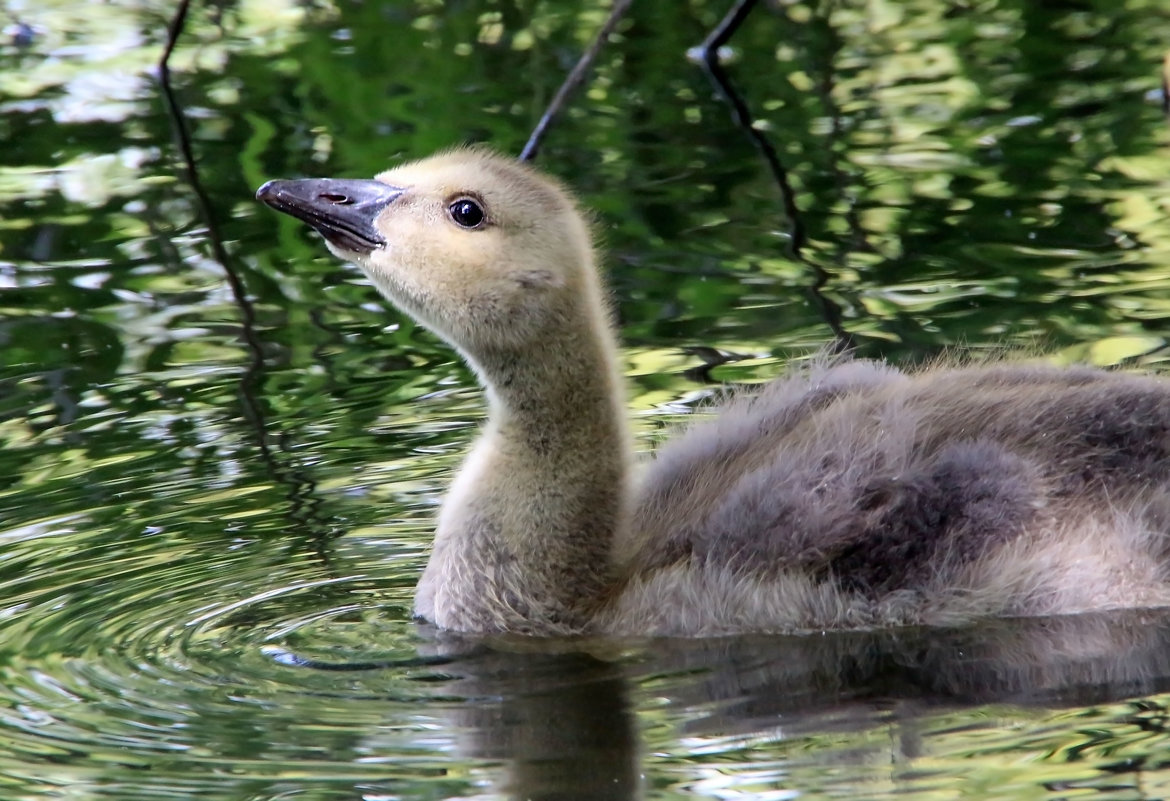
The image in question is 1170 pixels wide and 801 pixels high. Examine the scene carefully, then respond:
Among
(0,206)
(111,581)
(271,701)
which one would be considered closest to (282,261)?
(0,206)

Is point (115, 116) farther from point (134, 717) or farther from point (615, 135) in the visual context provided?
point (134, 717)

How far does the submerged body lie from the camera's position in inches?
217

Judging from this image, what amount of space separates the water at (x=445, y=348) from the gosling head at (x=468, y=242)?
2.86 feet

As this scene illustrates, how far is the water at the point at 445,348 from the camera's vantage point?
4.82 m

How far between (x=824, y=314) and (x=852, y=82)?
4001 mm

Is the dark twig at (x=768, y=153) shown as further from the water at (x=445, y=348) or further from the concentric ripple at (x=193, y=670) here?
the concentric ripple at (x=193, y=670)

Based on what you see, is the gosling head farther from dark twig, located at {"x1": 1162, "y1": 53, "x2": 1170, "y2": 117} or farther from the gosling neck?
dark twig, located at {"x1": 1162, "y1": 53, "x2": 1170, "y2": 117}

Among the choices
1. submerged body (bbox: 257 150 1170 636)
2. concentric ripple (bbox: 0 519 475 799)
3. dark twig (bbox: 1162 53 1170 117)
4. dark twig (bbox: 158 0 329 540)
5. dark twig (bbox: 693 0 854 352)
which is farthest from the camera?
dark twig (bbox: 1162 53 1170 117)

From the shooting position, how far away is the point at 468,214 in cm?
582

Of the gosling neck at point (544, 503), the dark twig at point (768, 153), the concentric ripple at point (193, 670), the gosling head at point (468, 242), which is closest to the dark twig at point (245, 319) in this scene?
the concentric ripple at point (193, 670)

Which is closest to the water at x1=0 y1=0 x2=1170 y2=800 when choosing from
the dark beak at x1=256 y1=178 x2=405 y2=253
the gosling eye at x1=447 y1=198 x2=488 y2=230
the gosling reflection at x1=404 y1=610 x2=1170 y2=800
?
the gosling reflection at x1=404 y1=610 x2=1170 y2=800

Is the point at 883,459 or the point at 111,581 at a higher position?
the point at 883,459

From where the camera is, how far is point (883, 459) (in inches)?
218

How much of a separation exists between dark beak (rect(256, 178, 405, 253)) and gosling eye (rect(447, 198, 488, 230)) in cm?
20
